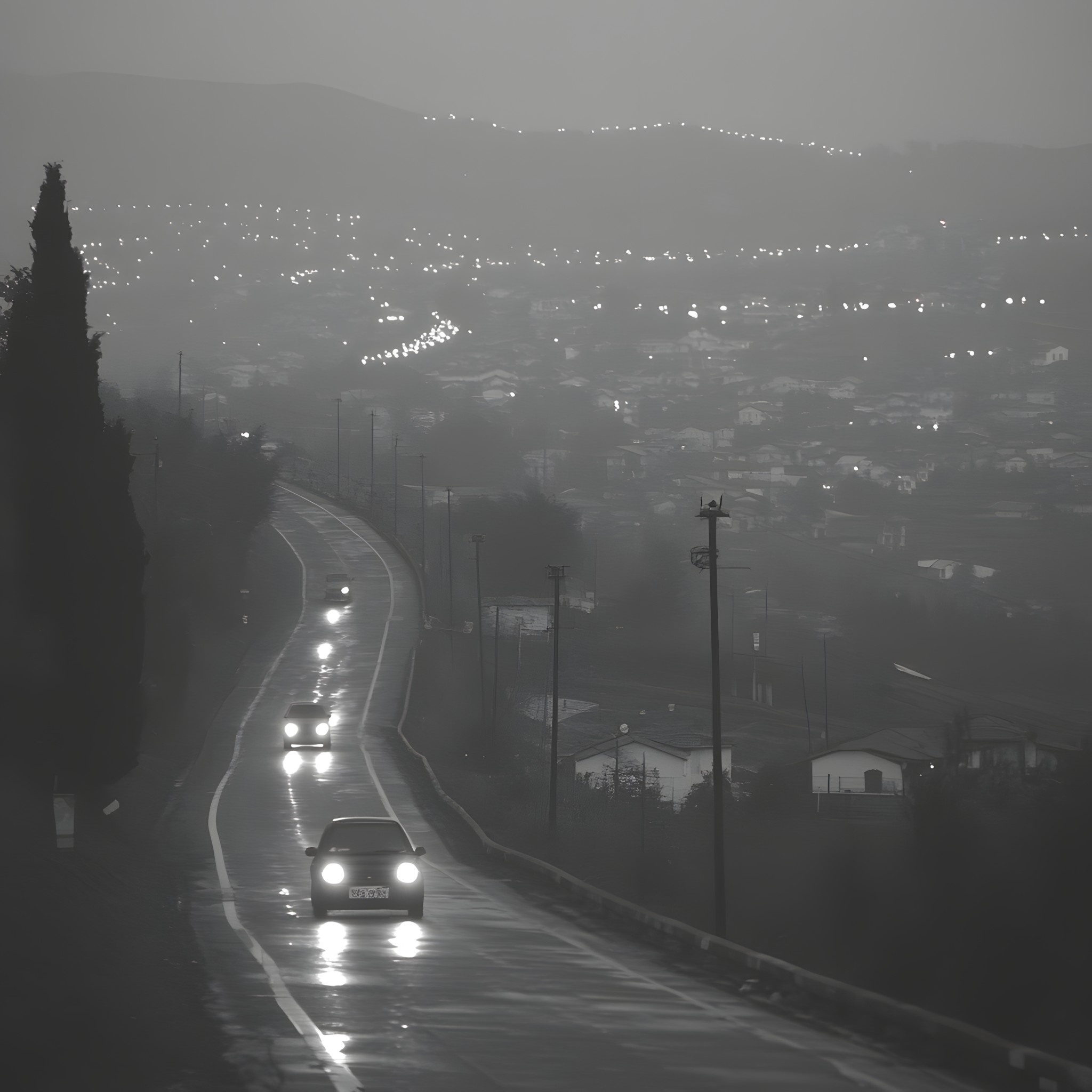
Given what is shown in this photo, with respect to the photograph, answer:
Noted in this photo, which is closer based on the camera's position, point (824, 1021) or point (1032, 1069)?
point (1032, 1069)

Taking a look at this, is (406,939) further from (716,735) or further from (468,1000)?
(716,735)

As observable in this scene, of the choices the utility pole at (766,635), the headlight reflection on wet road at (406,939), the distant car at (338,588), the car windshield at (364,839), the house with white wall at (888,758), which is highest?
the distant car at (338,588)

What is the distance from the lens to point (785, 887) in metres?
35.6

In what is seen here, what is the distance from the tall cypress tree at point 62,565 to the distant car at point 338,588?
60.8m

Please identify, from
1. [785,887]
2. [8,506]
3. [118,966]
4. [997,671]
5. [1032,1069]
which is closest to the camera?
[1032,1069]

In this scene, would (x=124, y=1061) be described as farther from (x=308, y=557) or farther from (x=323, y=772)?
(x=308, y=557)

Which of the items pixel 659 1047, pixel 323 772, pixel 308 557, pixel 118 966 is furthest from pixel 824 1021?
pixel 308 557

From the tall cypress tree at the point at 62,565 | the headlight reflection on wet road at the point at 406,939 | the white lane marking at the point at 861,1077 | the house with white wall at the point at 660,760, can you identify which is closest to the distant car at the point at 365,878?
the headlight reflection on wet road at the point at 406,939

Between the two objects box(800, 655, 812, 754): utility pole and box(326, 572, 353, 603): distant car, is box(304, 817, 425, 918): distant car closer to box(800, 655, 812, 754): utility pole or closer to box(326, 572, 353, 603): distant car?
box(800, 655, 812, 754): utility pole

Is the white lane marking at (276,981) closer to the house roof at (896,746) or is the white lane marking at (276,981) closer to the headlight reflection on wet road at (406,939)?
the headlight reflection on wet road at (406,939)

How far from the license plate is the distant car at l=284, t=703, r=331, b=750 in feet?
104

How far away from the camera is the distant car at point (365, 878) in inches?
866

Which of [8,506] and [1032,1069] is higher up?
[8,506]

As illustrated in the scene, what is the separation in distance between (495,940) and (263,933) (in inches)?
130
